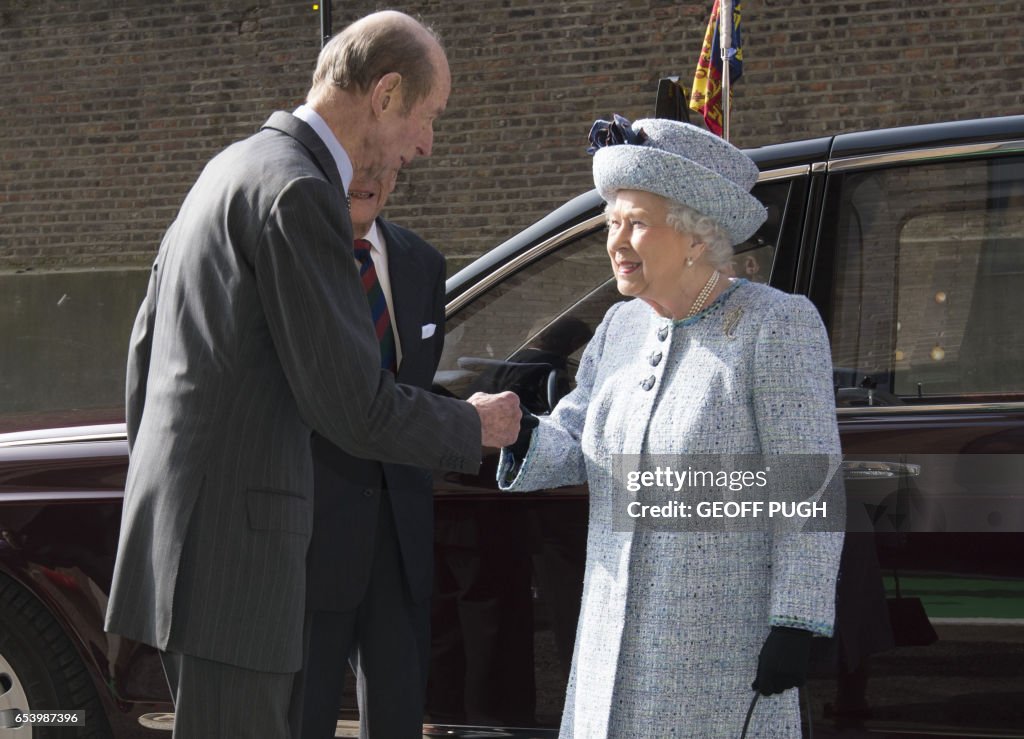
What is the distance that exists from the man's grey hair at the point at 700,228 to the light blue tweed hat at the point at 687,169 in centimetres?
1

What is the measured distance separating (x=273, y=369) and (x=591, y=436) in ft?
2.23

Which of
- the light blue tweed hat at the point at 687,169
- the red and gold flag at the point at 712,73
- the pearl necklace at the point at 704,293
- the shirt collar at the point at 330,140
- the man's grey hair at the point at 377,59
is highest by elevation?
the red and gold flag at the point at 712,73

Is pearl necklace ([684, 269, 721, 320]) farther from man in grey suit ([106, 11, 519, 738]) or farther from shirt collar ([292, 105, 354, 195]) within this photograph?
shirt collar ([292, 105, 354, 195])

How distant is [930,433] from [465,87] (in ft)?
28.2

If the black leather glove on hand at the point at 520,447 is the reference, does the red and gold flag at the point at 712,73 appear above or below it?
above

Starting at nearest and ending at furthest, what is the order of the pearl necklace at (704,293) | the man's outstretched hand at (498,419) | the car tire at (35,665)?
the pearl necklace at (704,293) < the man's outstretched hand at (498,419) < the car tire at (35,665)

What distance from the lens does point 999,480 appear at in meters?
2.94

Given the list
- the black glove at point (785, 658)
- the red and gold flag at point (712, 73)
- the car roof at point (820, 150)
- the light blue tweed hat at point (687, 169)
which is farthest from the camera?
the red and gold flag at point (712, 73)

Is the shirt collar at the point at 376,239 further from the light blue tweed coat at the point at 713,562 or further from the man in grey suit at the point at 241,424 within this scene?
the light blue tweed coat at the point at 713,562

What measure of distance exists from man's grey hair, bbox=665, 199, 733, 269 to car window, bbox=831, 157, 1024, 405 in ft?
2.56

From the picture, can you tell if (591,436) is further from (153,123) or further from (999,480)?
(153,123)

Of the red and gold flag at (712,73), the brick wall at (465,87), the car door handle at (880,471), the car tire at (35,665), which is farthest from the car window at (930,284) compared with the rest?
the brick wall at (465,87)

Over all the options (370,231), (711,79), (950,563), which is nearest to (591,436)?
(370,231)

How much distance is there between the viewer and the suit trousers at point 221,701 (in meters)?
2.28
